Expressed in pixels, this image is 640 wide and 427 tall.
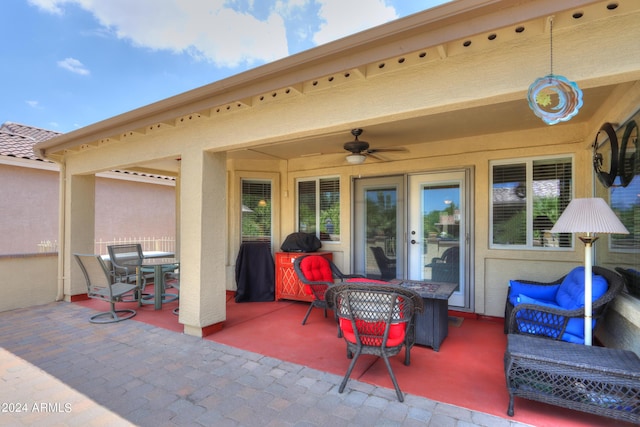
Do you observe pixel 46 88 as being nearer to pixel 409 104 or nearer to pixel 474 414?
pixel 409 104

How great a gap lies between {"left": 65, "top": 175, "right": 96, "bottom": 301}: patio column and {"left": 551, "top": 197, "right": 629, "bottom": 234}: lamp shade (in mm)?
7015

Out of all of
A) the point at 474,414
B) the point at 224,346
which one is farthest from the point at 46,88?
the point at 474,414

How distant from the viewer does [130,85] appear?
18.0 meters

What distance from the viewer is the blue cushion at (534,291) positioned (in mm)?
3803

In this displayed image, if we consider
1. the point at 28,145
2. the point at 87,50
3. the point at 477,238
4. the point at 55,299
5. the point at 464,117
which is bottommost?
the point at 55,299

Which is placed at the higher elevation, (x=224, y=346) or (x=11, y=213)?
(x=11, y=213)

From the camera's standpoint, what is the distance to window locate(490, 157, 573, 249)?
4.24 m

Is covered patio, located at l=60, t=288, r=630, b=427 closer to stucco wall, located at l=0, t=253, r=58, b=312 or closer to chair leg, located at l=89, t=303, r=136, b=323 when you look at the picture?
chair leg, located at l=89, t=303, r=136, b=323

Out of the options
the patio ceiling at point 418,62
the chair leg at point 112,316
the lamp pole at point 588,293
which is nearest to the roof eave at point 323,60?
the patio ceiling at point 418,62

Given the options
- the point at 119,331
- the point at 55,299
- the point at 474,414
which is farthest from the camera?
the point at 55,299

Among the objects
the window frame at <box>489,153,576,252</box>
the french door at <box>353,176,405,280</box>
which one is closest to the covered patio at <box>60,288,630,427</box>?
the window frame at <box>489,153,576,252</box>

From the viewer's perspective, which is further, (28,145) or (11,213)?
(28,145)

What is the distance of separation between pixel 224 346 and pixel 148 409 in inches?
49.3

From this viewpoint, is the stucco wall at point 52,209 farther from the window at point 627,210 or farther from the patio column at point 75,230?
the window at point 627,210
